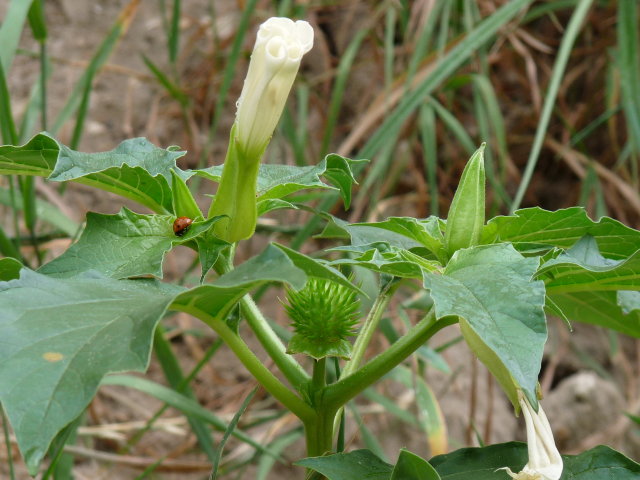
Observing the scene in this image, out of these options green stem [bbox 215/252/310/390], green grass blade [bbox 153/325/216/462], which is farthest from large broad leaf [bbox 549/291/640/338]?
green grass blade [bbox 153/325/216/462]

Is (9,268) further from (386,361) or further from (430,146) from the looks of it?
(430,146)

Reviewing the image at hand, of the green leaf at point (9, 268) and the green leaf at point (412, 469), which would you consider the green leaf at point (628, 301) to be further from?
the green leaf at point (9, 268)

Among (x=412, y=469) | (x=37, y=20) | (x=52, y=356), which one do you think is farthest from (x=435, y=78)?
(x=52, y=356)

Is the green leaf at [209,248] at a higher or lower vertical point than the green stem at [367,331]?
higher

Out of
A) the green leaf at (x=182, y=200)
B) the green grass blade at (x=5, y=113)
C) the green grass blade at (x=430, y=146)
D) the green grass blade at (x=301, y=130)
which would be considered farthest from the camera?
the green grass blade at (x=301, y=130)

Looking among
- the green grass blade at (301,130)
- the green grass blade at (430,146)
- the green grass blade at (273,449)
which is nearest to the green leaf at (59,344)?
the green grass blade at (273,449)

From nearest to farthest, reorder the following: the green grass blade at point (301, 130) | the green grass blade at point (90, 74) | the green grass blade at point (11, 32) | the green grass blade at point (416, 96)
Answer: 1. the green grass blade at point (11, 32)
2. the green grass blade at point (416, 96)
3. the green grass blade at point (90, 74)
4. the green grass blade at point (301, 130)

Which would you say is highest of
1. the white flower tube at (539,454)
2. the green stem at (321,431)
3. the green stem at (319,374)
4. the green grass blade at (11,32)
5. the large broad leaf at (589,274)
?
the green grass blade at (11,32)

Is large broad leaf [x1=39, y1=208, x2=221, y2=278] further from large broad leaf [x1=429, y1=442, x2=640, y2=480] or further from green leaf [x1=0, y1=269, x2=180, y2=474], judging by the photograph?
large broad leaf [x1=429, y1=442, x2=640, y2=480]
